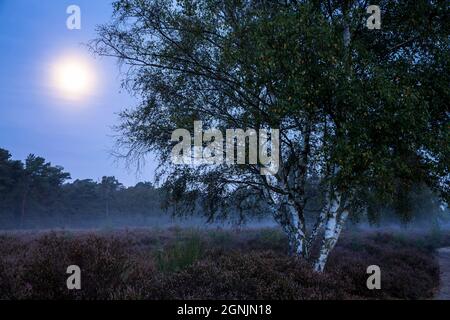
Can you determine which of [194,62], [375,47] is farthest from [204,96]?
[375,47]

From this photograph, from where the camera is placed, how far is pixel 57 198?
232ft

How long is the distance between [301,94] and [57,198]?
6882 cm

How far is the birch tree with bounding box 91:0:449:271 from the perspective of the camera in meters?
10.3

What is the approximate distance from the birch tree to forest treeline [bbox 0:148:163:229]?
33390 millimetres

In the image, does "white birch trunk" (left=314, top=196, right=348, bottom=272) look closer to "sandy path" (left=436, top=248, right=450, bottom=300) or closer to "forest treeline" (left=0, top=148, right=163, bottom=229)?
"sandy path" (left=436, top=248, right=450, bottom=300)

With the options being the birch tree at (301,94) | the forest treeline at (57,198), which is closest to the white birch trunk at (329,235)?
the birch tree at (301,94)

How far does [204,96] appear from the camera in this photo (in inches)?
556

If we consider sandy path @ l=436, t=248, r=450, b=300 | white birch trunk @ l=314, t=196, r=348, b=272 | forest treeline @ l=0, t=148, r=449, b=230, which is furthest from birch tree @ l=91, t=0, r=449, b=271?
forest treeline @ l=0, t=148, r=449, b=230

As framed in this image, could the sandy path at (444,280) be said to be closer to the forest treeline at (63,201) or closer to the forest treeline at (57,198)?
the forest treeline at (63,201)

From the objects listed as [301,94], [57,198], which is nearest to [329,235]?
[301,94]

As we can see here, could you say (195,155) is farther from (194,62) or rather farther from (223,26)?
(223,26)

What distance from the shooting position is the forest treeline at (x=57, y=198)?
6081 centimetres

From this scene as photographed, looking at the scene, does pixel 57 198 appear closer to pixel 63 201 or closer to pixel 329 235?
pixel 63 201
